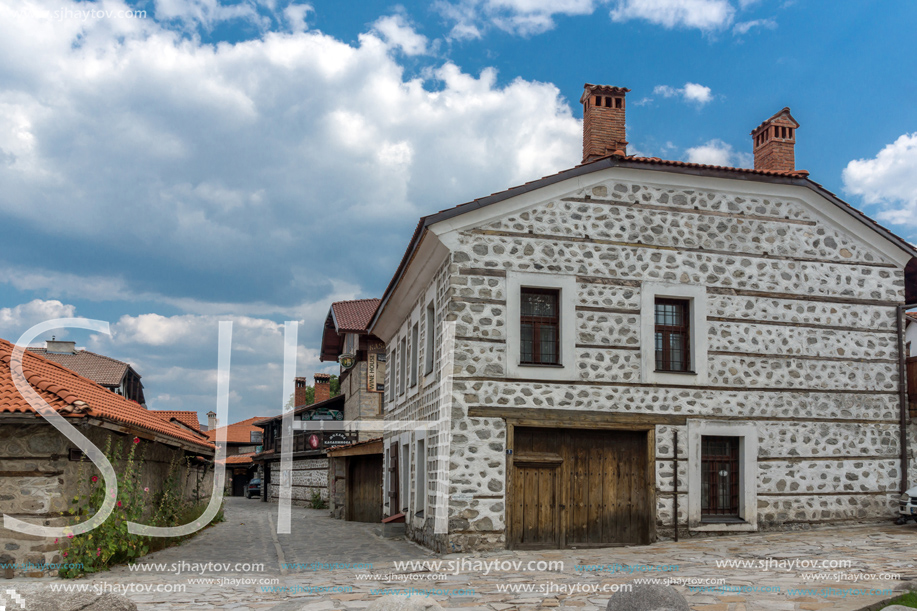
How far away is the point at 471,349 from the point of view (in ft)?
39.3

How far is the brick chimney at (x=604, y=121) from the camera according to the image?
14227mm

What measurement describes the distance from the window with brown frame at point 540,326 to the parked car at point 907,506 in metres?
6.47

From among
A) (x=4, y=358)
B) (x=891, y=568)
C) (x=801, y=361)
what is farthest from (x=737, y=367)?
(x=4, y=358)

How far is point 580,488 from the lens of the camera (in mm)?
12242

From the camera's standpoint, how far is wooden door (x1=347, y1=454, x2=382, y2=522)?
72.2 ft

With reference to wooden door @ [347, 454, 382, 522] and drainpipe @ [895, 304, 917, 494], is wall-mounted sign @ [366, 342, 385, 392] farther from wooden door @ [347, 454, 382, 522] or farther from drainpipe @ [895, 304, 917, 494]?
drainpipe @ [895, 304, 917, 494]

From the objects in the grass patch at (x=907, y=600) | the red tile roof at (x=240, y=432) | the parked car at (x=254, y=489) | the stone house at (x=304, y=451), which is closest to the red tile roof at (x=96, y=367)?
the stone house at (x=304, y=451)

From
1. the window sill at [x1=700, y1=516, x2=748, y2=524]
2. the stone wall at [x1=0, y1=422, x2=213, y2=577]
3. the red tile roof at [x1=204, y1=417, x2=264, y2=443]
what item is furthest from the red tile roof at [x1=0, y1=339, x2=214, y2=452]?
the red tile roof at [x1=204, y1=417, x2=264, y2=443]

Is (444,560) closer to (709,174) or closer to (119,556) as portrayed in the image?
(119,556)

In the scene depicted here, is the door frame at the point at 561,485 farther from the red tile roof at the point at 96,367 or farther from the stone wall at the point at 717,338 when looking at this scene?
the red tile roof at the point at 96,367

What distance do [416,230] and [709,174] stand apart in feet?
17.5

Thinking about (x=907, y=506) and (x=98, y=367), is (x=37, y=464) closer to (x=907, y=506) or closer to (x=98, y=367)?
Result: (x=907, y=506)

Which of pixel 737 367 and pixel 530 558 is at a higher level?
pixel 737 367

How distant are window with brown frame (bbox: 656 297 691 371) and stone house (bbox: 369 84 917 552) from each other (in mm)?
35
